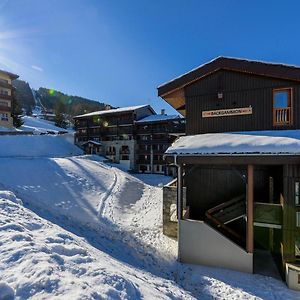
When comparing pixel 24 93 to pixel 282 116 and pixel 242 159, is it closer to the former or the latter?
pixel 282 116

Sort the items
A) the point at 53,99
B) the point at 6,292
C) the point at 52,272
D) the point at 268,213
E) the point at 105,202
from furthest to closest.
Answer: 1. the point at 53,99
2. the point at 105,202
3. the point at 268,213
4. the point at 52,272
5. the point at 6,292

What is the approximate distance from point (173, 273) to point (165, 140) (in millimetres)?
31186

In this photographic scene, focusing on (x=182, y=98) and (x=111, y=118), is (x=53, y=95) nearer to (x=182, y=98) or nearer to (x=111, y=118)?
(x=111, y=118)

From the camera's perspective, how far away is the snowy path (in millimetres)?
8727

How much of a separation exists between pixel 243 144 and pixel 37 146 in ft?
122

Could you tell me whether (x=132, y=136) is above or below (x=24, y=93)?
below

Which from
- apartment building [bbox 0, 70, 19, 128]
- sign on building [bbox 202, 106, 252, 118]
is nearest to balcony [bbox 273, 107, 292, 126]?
sign on building [bbox 202, 106, 252, 118]

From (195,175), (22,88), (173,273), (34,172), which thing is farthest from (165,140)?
(22,88)

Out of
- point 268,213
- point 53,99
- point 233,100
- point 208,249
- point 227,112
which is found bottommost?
point 208,249

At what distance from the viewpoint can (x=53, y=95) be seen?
4498 inches

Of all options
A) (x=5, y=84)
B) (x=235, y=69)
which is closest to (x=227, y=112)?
(x=235, y=69)

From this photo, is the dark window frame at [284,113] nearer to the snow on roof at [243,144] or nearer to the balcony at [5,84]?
the snow on roof at [243,144]

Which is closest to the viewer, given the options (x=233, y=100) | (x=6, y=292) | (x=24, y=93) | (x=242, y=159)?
(x=6, y=292)

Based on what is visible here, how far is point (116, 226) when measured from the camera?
15109 millimetres
